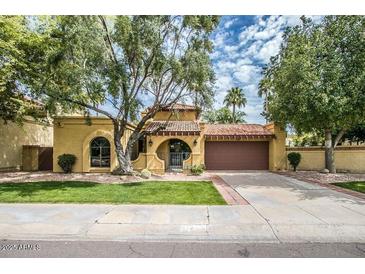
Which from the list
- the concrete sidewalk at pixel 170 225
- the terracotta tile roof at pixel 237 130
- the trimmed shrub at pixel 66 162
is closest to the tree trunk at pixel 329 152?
the terracotta tile roof at pixel 237 130

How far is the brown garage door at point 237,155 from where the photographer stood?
22938 millimetres

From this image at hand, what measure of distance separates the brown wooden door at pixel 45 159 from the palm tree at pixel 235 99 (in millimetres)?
34030

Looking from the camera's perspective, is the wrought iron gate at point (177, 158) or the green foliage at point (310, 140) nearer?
the wrought iron gate at point (177, 158)

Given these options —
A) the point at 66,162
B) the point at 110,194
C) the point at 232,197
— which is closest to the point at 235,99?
the point at 66,162

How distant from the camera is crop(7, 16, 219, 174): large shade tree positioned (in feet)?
43.1

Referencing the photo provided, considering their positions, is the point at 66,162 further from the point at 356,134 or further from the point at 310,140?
the point at 310,140

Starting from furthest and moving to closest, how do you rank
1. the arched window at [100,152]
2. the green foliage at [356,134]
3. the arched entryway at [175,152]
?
1. the green foliage at [356,134]
2. the arched entryway at [175,152]
3. the arched window at [100,152]

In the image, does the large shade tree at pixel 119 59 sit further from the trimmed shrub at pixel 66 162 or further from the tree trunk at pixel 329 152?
the tree trunk at pixel 329 152

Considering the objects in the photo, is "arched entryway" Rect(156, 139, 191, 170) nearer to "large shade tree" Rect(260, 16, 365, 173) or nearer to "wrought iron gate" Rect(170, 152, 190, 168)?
"wrought iron gate" Rect(170, 152, 190, 168)

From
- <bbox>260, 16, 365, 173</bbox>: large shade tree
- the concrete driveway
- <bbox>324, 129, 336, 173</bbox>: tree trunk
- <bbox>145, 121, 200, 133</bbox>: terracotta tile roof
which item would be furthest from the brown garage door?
the concrete driveway

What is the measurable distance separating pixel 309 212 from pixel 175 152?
15320 mm

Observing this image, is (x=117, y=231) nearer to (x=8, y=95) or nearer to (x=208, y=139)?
(x=8, y=95)

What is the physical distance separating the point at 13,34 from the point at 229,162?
17.6 meters

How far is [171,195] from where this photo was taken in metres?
10.5
